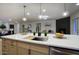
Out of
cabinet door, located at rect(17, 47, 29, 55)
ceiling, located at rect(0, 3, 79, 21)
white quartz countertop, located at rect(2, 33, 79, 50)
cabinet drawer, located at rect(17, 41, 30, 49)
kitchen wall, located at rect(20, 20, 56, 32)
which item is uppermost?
ceiling, located at rect(0, 3, 79, 21)

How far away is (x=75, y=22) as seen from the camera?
140 cm

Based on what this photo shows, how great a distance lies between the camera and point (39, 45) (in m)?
1.58

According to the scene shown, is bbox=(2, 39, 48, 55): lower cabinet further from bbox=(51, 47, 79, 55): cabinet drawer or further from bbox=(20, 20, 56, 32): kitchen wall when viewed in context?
bbox=(20, 20, 56, 32): kitchen wall

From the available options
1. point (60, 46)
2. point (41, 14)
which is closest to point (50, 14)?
point (41, 14)

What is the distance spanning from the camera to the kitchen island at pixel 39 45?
1.42 m

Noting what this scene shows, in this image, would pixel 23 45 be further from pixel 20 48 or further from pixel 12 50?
pixel 12 50

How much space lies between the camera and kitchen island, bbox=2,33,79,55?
142 cm

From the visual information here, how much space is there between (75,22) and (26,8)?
0.70 meters

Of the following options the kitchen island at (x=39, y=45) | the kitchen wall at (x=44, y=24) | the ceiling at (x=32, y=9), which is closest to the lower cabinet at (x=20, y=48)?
the kitchen island at (x=39, y=45)

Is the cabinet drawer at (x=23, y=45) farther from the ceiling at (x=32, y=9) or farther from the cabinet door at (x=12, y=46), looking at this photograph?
the ceiling at (x=32, y=9)

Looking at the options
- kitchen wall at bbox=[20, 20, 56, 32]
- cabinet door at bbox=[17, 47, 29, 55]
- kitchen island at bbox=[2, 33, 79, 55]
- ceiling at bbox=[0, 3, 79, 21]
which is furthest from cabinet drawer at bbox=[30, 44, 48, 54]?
ceiling at bbox=[0, 3, 79, 21]

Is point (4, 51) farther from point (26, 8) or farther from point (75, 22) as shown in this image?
point (75, 22)

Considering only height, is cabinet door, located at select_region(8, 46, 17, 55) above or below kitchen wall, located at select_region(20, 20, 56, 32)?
below

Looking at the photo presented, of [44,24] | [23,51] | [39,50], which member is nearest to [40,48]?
[39,50]
